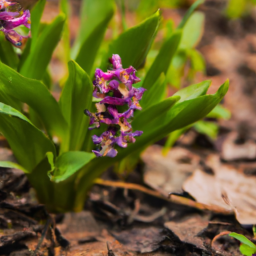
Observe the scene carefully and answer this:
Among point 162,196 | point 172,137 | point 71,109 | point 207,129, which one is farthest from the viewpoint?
point 207,129

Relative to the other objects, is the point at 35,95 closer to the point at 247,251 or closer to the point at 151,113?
the point at 151,113

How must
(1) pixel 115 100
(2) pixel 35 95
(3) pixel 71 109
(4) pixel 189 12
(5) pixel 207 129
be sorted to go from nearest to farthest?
(1) pixel 115 100 → (2) pixel 35 95 → (3) pixel 71 109 → (4) pixel 189 12 → (5) pixel 207 129

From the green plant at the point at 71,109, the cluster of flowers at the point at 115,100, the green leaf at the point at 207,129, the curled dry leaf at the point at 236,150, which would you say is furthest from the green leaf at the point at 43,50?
the curled dry leaf at the point at 236,150

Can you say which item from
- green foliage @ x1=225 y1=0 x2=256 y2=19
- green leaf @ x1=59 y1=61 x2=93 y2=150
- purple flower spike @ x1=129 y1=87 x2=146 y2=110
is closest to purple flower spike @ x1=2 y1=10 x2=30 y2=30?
green leaf @ x1=59 y1=61 x2=93 y2=150

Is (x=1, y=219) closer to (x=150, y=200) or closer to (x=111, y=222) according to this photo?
(x=111, y=222)

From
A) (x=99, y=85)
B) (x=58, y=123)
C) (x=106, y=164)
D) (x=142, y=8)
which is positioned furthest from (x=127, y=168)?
(x=142, y=8)

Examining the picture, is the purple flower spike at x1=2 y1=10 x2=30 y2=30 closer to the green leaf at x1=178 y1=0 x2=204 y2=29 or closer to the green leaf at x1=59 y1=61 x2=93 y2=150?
the green leaf at x1=59 y1=61 x2=93 y2=150

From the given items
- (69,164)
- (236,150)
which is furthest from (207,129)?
(69,164)
